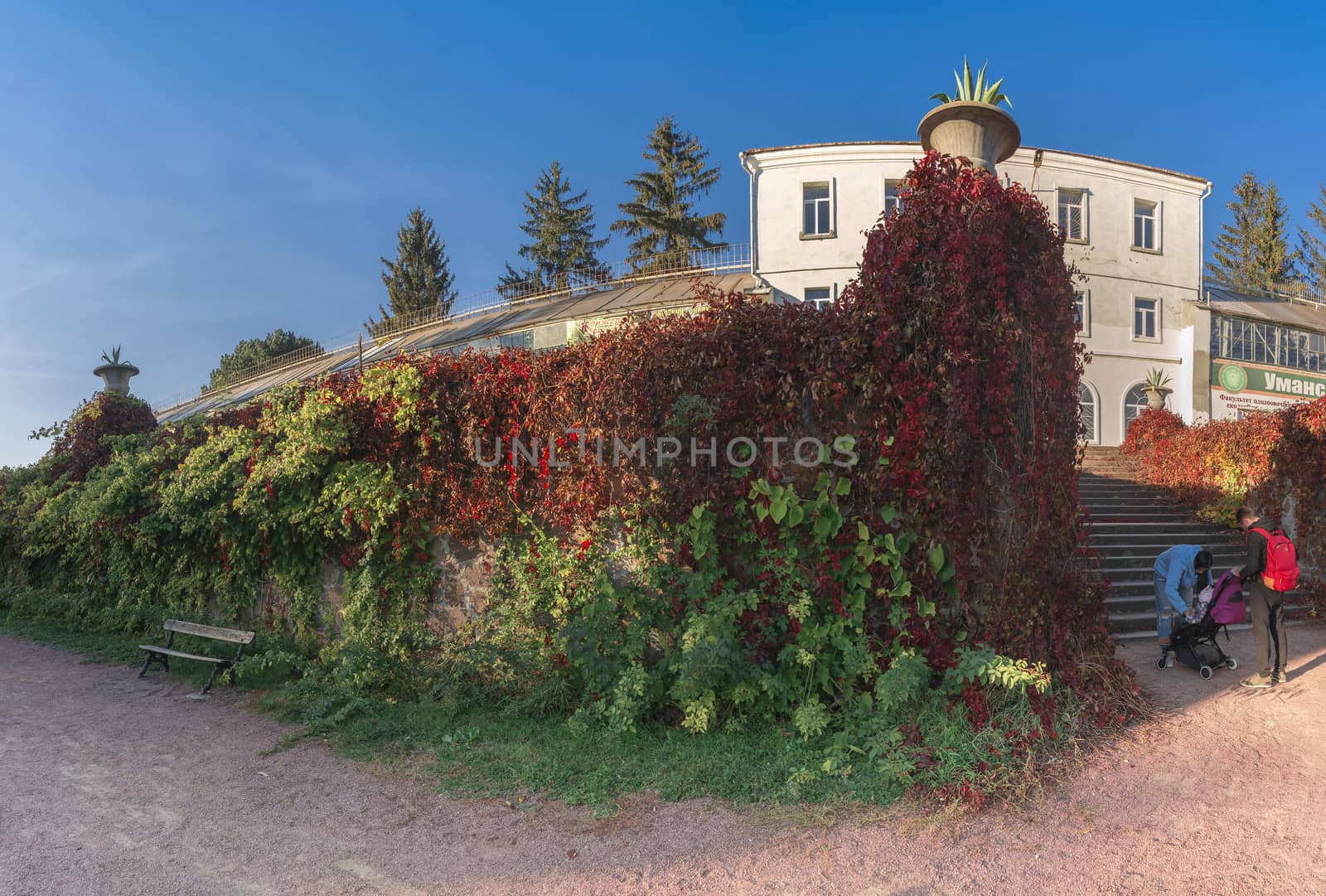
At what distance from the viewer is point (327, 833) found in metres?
3.86

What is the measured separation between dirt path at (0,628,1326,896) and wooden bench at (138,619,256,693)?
1652 mm

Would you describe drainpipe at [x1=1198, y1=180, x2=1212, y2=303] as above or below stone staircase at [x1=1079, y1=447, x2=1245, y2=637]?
above

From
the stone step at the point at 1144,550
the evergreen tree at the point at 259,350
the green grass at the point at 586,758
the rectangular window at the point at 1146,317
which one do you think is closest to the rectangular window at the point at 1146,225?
the rectangular window at the point at 1146,317

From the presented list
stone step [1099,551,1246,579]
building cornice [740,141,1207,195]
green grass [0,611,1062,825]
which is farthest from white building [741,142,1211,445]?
green grass [0,611,1062,825]

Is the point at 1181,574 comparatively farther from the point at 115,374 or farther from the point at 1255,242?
the point at 1255,242

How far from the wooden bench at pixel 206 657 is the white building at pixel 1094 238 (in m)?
17.5

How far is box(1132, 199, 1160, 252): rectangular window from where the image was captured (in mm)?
24281

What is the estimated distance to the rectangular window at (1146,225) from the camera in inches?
956

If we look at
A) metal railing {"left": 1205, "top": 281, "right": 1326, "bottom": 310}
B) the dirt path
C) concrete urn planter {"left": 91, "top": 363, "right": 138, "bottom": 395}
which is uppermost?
metal railing {"left": 1205, "top": 281, "right": 1326, "bottom": 310}

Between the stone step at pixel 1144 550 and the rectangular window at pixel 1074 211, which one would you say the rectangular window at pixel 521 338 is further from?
the rectangular window at pixel 1074 211

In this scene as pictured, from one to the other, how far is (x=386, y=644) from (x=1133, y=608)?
7815 millimetres

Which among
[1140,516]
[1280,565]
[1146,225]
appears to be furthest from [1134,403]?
[1280,565]

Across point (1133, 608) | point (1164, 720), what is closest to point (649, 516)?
point (1164, 720)

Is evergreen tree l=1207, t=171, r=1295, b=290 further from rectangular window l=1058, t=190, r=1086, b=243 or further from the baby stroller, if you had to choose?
the baby stroller
